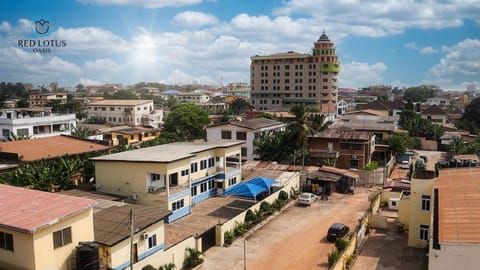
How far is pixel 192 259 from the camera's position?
2277 centimetres

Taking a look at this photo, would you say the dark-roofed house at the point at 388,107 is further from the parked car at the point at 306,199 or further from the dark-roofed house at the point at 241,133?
the parked car at the point at 306,199

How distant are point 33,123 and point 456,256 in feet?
173

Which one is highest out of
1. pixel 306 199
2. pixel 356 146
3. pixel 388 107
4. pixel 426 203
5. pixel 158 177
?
pixel 388 107

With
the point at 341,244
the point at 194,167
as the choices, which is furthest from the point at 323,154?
the point at 341,244

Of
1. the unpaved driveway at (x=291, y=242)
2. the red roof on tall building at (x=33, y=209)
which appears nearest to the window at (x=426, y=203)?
the unpaved driveway at (x=291, y=242)

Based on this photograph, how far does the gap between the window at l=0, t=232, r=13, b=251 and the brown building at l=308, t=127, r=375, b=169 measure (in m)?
36.1

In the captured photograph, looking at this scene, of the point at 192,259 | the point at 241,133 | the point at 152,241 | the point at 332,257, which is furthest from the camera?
the point at 241,133

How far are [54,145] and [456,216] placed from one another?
36.2 meters

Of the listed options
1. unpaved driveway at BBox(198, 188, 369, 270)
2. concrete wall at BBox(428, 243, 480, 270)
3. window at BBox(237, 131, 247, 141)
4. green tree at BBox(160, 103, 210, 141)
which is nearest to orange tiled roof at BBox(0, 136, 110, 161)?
window at BBox(237, 131, 247, 141)

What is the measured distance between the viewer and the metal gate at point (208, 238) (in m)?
24.7

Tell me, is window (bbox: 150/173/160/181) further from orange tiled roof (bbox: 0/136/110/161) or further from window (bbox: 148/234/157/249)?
orange tiled roof (bbox: 0/136/110/161)

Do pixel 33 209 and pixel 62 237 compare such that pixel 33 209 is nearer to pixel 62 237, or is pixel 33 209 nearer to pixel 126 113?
pixel 62 237

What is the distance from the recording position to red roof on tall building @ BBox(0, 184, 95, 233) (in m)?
16.0

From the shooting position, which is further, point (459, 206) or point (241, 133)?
point (241, 133)
